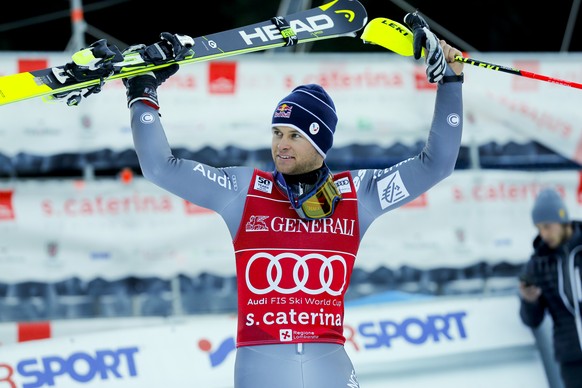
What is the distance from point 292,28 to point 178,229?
115 inches

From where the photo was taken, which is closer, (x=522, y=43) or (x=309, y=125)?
(x=309, y=125)

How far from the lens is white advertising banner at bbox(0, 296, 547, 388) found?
5457 millimetres

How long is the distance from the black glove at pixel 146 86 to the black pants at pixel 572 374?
3322 mm

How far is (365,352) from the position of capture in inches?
232

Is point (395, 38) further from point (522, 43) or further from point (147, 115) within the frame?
point (522, 43)

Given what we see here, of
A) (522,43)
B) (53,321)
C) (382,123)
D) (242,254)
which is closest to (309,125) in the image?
(242,254)

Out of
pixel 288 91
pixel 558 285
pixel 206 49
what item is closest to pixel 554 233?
pixel 558 285

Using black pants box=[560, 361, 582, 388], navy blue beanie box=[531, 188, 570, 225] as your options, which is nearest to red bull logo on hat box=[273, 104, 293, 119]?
navy blue beanie box=[531, 188, 570, 225]

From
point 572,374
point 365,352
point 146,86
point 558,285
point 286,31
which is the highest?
point 286,31

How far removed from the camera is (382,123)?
23.9ft

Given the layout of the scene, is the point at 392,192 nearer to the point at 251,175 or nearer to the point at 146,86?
the point at 251,175

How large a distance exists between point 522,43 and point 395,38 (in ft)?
21.2

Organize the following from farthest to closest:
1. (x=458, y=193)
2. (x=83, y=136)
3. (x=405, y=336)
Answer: (x=458, y=193)
(x=83, y=136)
(x=405, y=336)

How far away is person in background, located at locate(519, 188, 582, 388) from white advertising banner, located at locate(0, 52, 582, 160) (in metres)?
1.36
